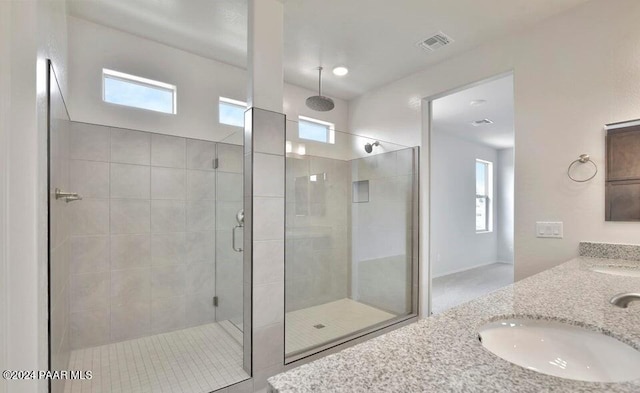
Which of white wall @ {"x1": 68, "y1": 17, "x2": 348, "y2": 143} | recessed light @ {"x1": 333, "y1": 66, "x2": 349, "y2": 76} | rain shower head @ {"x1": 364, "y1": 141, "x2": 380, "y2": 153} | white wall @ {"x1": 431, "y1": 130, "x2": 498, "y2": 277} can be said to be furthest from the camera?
white wall @ {"x1": 431, "y1": 130, "x2": 498, "y2": 277}

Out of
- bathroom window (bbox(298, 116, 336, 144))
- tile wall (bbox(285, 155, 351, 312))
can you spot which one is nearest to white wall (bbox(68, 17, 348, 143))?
bathroom window (bbox(298, 116, 336, 144))

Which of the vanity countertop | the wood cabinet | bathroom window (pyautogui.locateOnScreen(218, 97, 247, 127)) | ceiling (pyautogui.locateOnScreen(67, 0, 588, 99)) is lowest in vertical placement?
the vanity countertop

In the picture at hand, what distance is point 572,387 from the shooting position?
56cm

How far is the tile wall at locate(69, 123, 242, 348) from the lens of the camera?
240 cm

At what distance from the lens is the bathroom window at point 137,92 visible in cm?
254

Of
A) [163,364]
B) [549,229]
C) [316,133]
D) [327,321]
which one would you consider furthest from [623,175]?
[163,364]

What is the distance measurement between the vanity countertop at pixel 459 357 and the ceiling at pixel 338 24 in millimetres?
2167

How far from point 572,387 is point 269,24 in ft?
7.80

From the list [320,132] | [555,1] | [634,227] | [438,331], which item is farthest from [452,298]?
[438,331]

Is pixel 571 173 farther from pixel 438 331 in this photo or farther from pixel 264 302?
pixel 264 302

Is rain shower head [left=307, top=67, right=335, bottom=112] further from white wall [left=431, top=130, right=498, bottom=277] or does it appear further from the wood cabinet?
white wall [left=431, top=130, right=498, bottom=277]

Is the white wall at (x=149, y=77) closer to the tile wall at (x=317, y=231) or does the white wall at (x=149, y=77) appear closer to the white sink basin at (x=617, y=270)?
the tile wall at (x=317, y=231)

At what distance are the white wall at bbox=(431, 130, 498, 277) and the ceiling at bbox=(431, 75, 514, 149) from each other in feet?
0.96

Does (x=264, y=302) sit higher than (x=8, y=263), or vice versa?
(x=8, y=263)
